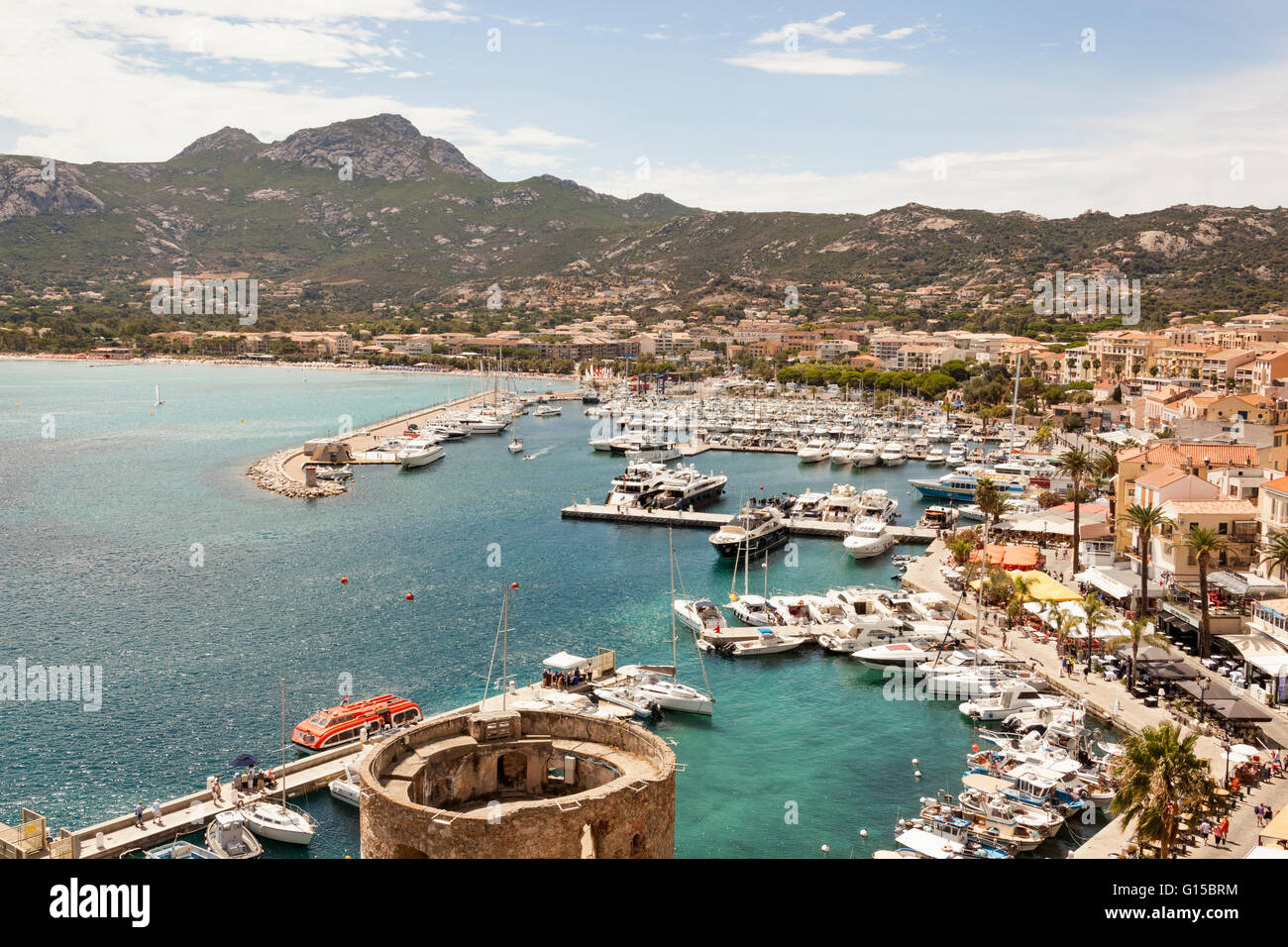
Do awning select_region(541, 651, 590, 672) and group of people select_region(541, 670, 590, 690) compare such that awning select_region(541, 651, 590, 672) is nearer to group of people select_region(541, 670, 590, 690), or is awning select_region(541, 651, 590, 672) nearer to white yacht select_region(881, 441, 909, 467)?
group of people select_region(541, 670, 590, 690)

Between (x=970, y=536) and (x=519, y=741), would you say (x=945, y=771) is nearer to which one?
(x=519, y=741)

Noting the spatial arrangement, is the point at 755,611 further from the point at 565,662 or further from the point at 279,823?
the point at 279,823

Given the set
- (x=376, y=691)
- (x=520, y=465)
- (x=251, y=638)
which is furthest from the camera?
(x=520, y=465)

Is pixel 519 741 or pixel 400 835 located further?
pixel 519 741

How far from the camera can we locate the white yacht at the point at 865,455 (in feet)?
243

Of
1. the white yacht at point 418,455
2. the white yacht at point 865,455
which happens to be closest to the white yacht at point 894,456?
the white yacht at point 865,455

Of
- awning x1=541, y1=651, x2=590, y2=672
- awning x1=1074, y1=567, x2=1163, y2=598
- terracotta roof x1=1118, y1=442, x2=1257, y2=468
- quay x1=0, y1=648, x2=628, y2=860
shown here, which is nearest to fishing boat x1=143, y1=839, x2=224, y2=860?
quay x1=0, y1=648, x2=628, y2=860

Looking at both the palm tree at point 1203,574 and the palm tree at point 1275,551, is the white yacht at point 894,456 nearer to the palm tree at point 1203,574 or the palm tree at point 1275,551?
the palm tree at point 1275,551

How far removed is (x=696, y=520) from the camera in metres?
54.4

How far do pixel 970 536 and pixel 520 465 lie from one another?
3877cm

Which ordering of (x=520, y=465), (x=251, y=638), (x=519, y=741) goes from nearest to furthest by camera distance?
(x=519, y=741)
(x=251, y=638)
(x=520, y=465)

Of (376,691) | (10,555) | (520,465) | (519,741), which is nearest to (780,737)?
(376,691)

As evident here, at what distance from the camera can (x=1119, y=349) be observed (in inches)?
4058

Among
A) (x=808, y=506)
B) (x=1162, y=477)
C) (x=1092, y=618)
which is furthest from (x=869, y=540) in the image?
(x=1092, y=618)
